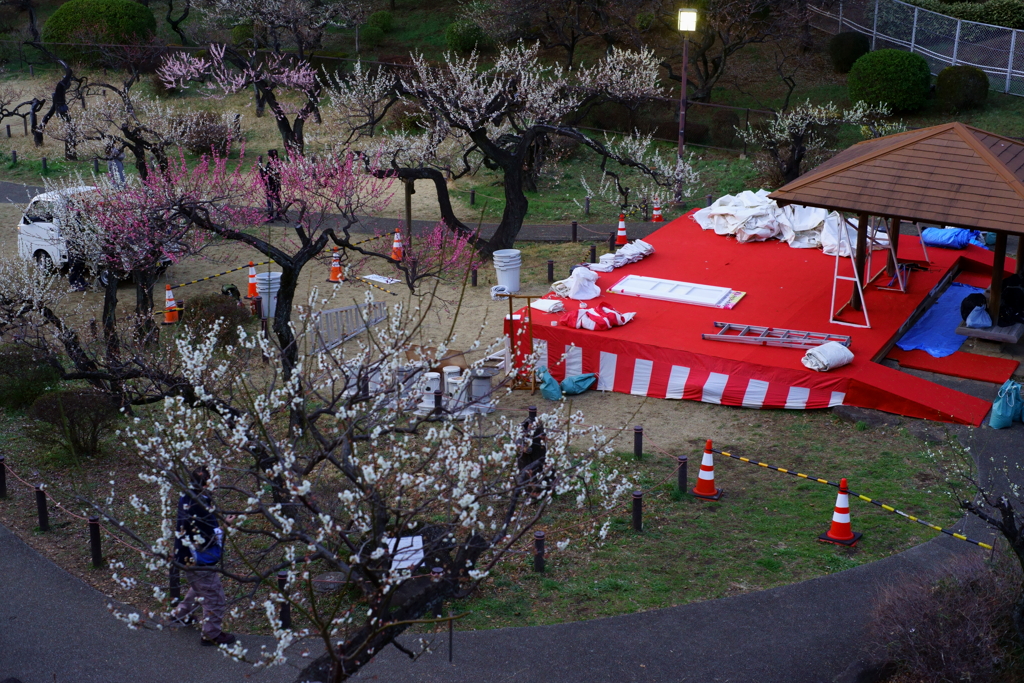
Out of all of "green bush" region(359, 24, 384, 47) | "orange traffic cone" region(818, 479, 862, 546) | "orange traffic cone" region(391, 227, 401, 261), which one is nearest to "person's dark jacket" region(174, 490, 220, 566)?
"orange traffic cone" region(818, 479, 862, 546)

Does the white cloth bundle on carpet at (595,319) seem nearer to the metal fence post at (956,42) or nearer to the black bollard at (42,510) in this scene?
the black bollard at (42,510)

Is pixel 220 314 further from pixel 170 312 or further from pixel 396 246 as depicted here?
pixel 396 246

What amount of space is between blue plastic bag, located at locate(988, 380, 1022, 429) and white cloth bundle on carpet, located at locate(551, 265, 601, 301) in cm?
578

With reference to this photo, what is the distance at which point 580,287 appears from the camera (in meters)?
15.2

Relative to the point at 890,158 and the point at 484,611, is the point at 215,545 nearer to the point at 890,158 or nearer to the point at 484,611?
the point at 484,611

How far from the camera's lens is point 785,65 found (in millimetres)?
32812

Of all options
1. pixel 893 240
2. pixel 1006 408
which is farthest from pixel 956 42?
pixel 1006 408

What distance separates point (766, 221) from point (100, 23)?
26.7 metres

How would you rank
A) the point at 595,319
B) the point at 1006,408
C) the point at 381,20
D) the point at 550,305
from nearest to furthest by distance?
the point at 1006,408 < the point at 595,319 < the point at 550,305 < the point at 381,20

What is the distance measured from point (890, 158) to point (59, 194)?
12635 mm

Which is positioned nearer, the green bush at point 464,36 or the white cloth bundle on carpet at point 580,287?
the white cloth bundle on carpet at point 580,287

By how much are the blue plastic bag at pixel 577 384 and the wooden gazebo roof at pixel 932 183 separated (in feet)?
12.1

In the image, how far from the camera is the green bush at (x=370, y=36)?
126 feet

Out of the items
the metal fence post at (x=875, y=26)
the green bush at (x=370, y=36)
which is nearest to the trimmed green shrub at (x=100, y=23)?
the green bush at (x=370, y=36)
